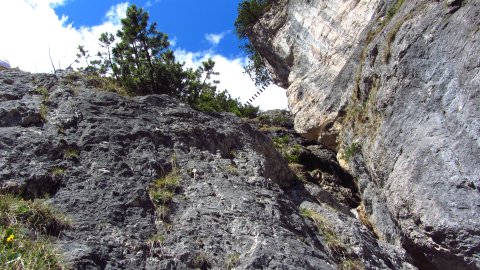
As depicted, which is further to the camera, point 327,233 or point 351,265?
point 327,233

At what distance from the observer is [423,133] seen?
1091 cm

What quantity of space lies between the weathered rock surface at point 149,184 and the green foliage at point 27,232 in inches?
8.6

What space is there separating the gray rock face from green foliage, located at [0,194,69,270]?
272 inches

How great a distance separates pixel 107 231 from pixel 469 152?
6.63m

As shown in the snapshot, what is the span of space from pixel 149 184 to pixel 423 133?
19.7ft

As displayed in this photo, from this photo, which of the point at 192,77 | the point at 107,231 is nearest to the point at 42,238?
the point at 107,231

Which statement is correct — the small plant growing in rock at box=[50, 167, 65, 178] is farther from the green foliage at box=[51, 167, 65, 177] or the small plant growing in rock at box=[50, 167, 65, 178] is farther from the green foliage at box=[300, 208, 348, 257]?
the green foliage at box=[300, 208, 348, 257]

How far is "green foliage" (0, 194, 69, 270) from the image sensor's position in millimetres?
5469

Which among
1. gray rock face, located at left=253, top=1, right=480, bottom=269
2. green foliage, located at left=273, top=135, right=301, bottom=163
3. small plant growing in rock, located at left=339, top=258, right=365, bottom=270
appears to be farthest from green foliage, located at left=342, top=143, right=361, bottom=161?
small plant growing in rock, located at left=339, top=258, right=365, bottom=270

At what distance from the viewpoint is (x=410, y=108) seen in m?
11.7

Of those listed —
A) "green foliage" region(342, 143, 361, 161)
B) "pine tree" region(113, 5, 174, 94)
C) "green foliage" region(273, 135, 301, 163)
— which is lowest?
"green foliage" region(342, 143, 361, 161)

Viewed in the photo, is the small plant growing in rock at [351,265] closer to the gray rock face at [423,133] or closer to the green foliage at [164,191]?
the gray rock face at [423,133]

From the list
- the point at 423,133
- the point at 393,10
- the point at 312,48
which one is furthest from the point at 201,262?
the point at 312,48

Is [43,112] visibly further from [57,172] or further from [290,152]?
[290,152]
